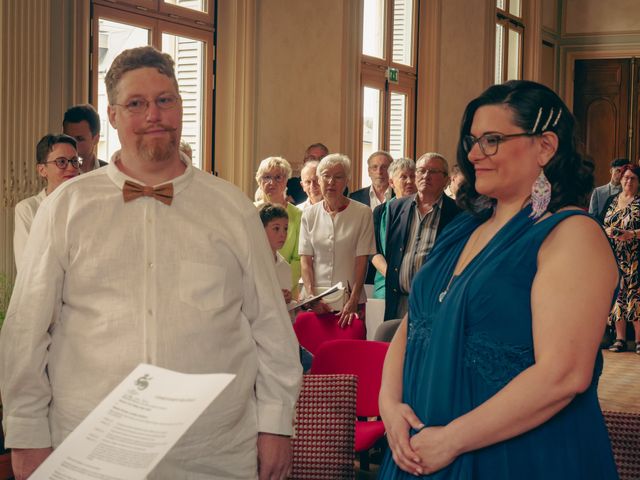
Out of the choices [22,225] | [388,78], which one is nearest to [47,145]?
[22,225]

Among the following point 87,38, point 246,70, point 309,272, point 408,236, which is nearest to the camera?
point 408,236

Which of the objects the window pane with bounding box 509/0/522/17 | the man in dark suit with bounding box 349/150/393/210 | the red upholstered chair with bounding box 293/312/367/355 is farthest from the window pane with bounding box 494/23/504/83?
the red upholstered chair with bounding box 293/312/367/355

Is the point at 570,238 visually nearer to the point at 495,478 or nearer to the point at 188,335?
the point at 495,478

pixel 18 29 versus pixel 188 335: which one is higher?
pixel 18 29

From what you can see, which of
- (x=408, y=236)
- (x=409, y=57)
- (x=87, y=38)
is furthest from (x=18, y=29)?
(x=409, y=57)

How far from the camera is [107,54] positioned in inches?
251

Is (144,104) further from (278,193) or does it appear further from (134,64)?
(278,193)

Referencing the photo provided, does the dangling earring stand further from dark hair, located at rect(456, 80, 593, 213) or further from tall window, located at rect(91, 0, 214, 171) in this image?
tall window, located at rect(91, 0, 214, 171)

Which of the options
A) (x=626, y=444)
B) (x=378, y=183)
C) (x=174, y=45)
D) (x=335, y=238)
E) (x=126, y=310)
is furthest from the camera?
(x=174, y=45)

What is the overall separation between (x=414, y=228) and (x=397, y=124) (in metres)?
6.12

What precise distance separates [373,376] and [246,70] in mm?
4471

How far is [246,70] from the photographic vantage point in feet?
25.2

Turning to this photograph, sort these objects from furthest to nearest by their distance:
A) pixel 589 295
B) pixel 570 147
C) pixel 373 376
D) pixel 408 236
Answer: pixel 408 236
pixel 373 376
pixel 570 147
pixel 589 295

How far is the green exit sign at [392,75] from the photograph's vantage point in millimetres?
10664
